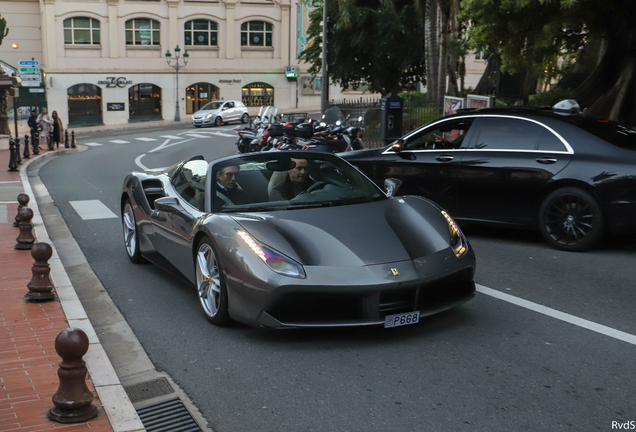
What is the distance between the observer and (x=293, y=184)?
252 inches

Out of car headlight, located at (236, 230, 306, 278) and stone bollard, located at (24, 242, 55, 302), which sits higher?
car headlight, located at (236, 230, 306, 278)

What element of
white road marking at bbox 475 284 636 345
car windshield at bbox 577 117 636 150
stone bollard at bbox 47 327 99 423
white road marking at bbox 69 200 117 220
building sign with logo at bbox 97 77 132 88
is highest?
building sign with logo at bbox 97 77 132 88

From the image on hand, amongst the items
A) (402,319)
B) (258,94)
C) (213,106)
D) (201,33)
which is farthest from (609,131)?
(258,94)

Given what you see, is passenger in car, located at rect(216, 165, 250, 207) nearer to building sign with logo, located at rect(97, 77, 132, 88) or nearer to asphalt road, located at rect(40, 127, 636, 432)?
asphalt road, located at rect(40, 127, 636, 432)

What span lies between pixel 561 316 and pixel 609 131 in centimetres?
362

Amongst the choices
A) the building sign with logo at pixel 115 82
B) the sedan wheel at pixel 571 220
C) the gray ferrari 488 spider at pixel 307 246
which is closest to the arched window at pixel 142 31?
the building sign with logo at pixel 115 82

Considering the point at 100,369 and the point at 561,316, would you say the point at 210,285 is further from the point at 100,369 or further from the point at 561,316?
the point at 561,316

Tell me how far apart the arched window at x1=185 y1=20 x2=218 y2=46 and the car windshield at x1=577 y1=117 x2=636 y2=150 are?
53.4m

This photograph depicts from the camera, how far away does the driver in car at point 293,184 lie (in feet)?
20.6

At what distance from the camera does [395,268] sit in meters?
5.14

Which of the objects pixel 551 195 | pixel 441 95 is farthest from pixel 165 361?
pixel 441 95

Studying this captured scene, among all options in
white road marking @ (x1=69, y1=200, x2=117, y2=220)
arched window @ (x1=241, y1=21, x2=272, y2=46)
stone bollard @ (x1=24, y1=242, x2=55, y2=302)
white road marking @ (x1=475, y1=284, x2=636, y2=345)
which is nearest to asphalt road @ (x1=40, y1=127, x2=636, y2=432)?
white road marking @ (x1=475, y1=284, x2=636, y2=345)

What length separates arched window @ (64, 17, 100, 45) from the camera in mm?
55656

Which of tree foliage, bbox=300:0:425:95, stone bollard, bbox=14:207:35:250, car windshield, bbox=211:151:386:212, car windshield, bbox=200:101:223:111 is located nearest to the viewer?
car windshield, bbox=211:151:386:212
